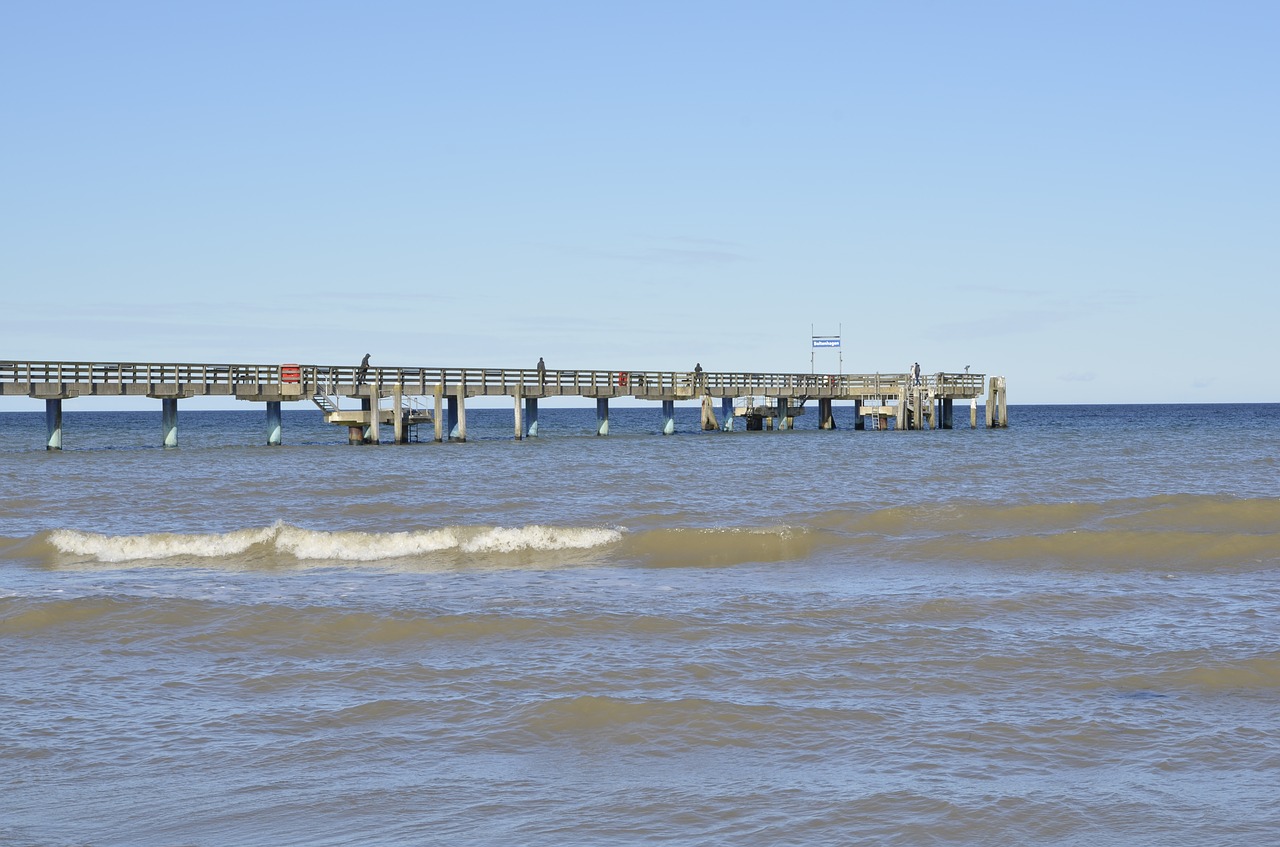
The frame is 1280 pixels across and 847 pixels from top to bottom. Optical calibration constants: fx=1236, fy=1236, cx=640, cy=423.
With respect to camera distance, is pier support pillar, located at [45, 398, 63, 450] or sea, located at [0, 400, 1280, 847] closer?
sea, located at [0, 400, 1280, 847]

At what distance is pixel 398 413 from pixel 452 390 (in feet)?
8.12

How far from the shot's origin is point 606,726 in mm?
7988

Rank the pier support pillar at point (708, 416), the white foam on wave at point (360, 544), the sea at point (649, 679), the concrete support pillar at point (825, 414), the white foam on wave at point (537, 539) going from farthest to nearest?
the concrete support pillar at point (825, 414)
the pier support pillar at point (708, 416)
the white foam on wave at point (537, 539)
the white foam on wave at point (360, 544)
the sea at point (649, 679)

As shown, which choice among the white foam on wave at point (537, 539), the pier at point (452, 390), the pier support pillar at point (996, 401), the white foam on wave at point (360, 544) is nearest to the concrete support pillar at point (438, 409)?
the pier at point (452, 390)

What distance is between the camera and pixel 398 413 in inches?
1773

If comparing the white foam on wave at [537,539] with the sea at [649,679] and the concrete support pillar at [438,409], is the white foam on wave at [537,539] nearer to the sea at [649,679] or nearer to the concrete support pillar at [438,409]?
the sea at [649,679]

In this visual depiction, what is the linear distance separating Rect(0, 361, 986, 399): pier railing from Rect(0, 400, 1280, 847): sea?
1915 cm

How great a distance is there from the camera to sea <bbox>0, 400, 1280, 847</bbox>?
628cm

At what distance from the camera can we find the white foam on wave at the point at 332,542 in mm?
17250

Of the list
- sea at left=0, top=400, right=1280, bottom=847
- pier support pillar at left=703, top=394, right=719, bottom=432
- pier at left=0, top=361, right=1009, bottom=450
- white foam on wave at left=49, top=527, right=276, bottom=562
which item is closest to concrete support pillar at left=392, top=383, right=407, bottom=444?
pier at left=0, top=361, right=1009, bottom=450

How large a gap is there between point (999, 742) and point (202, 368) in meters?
38.0

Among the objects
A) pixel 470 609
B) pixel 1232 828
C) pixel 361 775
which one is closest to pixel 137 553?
pixel 470 609

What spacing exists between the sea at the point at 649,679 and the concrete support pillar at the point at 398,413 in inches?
935

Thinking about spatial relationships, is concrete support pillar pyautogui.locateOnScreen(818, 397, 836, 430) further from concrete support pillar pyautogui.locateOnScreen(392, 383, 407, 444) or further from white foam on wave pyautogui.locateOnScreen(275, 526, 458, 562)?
white foam on wave pyautogui.locateOnScreen(275, 526, 458, 562)
